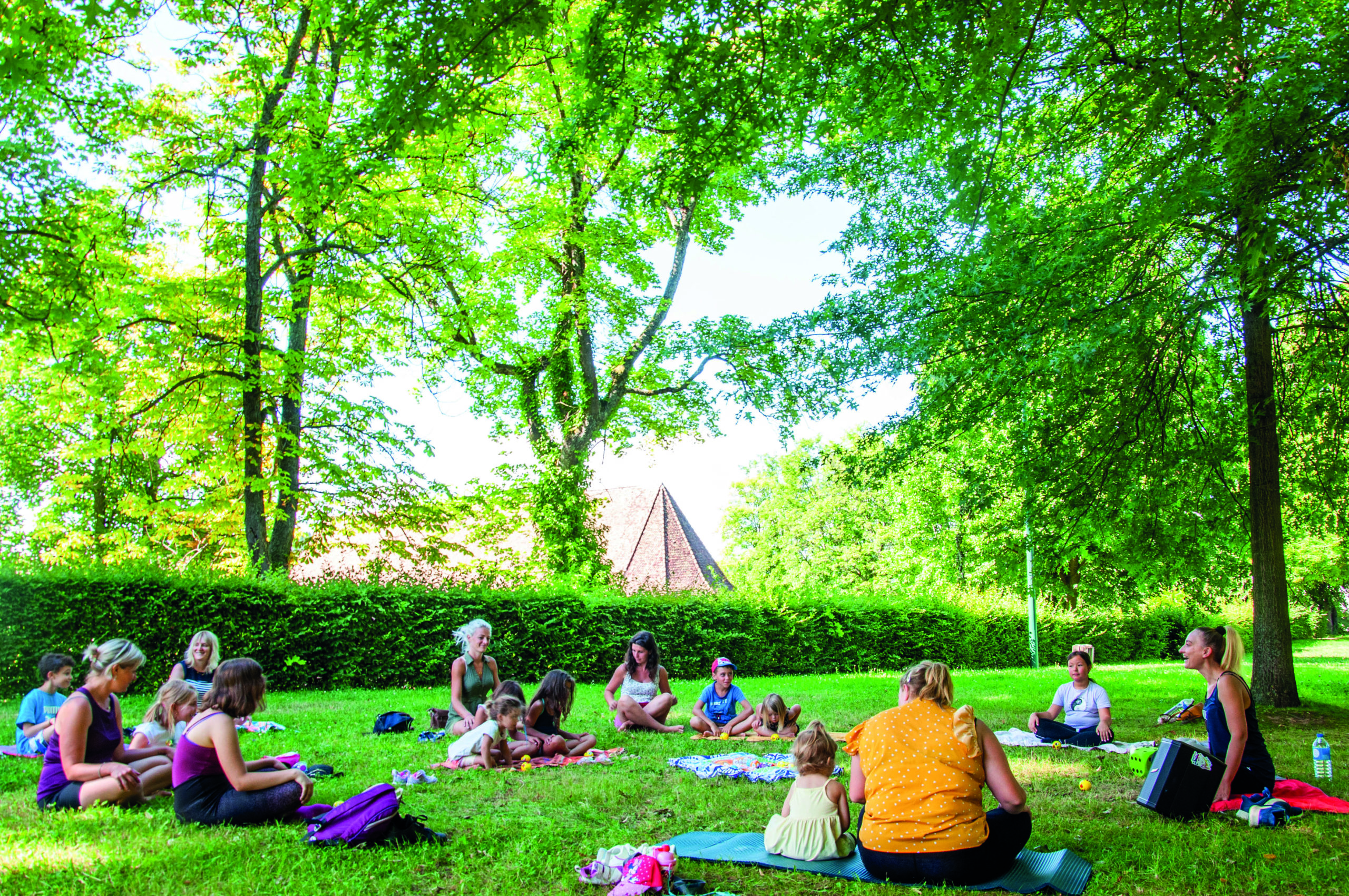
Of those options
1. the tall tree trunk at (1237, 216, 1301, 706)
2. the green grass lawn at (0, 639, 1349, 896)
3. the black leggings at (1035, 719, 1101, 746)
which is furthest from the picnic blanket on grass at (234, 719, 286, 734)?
the tall tree trunk at (1237, 216, 1301, 706)

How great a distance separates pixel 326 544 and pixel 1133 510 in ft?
59.4

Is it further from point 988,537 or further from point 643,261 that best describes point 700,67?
point 643,261

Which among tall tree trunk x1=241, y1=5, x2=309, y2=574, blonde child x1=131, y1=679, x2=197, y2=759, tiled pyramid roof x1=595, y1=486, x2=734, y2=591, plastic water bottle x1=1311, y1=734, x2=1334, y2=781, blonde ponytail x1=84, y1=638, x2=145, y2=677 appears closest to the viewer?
blonde ponytail x1=84, y1=638, x2=145, y2=677

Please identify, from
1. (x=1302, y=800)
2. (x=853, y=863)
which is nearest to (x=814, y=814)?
(x=853, y=863)

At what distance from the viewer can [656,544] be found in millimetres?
32344

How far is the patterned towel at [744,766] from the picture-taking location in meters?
7.37

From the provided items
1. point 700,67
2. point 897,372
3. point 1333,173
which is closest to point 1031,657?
point 897,372

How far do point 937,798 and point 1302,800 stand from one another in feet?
11.5

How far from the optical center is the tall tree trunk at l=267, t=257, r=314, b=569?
18.0 metres

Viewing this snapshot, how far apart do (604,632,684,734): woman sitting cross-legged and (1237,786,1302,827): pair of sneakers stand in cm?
599

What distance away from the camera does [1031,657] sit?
24812 millimetres

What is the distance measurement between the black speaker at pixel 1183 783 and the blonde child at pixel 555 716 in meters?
5.03

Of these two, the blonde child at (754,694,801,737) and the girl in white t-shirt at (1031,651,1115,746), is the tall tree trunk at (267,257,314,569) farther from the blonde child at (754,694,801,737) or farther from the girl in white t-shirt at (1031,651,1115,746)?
the girl in white t-shirt at (1031,651,1115,746)

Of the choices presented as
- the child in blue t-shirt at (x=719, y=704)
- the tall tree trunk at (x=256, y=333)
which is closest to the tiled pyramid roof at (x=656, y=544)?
the tall tree trunk at (x=256, y=333)
